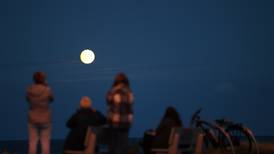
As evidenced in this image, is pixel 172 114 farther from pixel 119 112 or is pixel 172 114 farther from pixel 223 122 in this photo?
pixel 223 122

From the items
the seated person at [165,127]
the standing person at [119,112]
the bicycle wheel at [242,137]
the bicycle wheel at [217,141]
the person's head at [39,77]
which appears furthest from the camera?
the bicycle wheel at [242,137]

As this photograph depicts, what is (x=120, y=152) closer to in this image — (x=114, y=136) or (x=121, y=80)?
(x=114, y=136)

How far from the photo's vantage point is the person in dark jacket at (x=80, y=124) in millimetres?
13180

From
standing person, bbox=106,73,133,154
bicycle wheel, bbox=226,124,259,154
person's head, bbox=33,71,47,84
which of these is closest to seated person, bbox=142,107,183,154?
standing person, bbox=106,73,133,154

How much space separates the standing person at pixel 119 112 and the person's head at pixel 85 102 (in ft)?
1.10

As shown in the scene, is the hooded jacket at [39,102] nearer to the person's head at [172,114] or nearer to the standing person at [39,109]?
the standing person at [39,109]

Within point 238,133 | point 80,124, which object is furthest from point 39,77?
point 238,133

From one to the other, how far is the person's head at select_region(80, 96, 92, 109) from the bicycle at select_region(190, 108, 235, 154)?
417 cm

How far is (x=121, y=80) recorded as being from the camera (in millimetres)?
13117

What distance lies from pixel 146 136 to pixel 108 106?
1493 mm

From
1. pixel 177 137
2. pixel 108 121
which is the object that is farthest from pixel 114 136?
pixel 177 137

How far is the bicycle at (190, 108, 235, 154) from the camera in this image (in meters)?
16.6

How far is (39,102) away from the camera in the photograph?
13.2 m

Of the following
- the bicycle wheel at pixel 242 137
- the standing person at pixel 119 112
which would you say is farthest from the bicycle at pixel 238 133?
the standing person at pixel 119 112
